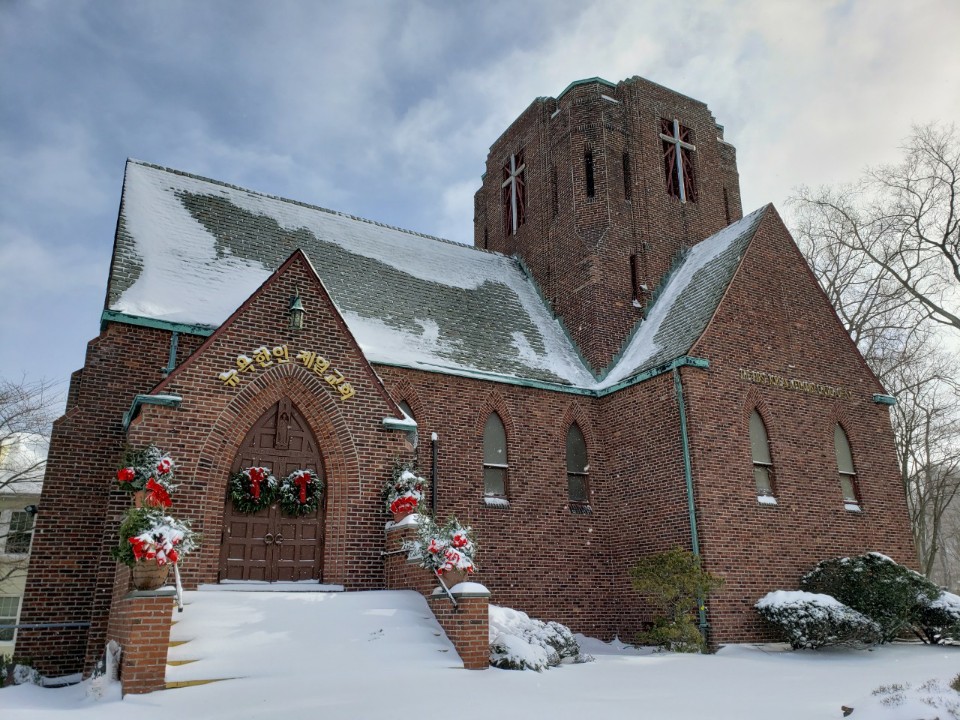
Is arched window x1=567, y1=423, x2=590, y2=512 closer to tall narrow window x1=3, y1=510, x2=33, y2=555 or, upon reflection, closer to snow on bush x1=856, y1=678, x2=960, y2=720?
snow on bush x1=856, y1=678, x2=960, y2=720

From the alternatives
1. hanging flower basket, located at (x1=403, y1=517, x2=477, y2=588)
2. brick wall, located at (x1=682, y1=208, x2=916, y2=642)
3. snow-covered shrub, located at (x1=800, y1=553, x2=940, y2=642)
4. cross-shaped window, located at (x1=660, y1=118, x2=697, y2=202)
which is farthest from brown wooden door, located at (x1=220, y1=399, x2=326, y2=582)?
cross-shaped window, located at (x1=660, y1=118, x2=697, y2=202)

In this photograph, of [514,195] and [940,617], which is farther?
[514,195]

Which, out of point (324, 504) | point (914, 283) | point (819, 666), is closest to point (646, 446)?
point (819, 666)

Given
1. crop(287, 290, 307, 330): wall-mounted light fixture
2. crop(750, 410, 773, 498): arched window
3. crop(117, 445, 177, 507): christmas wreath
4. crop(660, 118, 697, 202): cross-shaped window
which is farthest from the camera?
crop(660, 118, 697, 202): cross-shaped window

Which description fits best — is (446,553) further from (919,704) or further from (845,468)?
(845,468)

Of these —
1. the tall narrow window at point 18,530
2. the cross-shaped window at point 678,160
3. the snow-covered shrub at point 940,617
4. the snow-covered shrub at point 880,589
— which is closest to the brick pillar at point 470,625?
the snow-covered shrub at point 880,589

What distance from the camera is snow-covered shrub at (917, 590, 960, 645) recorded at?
1502 cm

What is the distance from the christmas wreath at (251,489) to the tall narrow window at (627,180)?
13.9m

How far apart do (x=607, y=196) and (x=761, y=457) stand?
8715mm

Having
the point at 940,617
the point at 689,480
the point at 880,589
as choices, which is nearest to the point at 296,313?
the point at 689,480

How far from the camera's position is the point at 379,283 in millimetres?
18531

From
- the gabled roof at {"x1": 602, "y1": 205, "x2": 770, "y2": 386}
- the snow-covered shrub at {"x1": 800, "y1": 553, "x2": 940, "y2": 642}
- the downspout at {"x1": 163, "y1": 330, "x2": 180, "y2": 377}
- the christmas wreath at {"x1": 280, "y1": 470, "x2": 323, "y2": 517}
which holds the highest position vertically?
the gabled roof at {"x1": 602, "y1": 205, "x2": 770, "y2": 386}

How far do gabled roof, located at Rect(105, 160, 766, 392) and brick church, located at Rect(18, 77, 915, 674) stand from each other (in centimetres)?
8

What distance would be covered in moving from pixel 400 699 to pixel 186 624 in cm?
341
